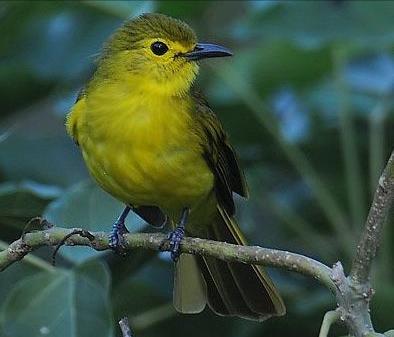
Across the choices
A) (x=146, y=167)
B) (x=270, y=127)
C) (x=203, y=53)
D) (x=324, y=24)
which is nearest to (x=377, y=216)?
(x=146, y=167)

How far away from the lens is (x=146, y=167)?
5.92 ft

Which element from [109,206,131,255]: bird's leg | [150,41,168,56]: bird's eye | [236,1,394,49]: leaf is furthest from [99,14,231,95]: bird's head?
[236,1,394,49]: leaf

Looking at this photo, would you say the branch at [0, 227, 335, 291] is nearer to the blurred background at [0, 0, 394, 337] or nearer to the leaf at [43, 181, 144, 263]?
the leaf at [43, 181, 144, 263]

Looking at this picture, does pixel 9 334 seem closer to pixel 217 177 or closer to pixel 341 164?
pixel 217 177

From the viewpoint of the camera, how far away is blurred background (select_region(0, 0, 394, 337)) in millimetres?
2082

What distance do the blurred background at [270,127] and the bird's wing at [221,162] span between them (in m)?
0.16

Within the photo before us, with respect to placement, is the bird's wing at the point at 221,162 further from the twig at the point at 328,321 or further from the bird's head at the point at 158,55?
the twig at the point at 328,321

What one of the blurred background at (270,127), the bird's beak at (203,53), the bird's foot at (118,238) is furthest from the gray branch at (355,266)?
the bird's beak at (203,53)

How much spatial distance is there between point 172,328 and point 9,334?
57 cm

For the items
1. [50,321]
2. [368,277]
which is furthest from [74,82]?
[368,277]

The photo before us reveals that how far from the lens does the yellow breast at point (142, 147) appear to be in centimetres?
181

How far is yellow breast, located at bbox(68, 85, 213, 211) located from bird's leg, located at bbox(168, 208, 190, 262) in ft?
0.12

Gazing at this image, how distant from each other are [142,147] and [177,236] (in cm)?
19

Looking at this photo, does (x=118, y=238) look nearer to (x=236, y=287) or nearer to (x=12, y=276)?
(x=12, y=276)
